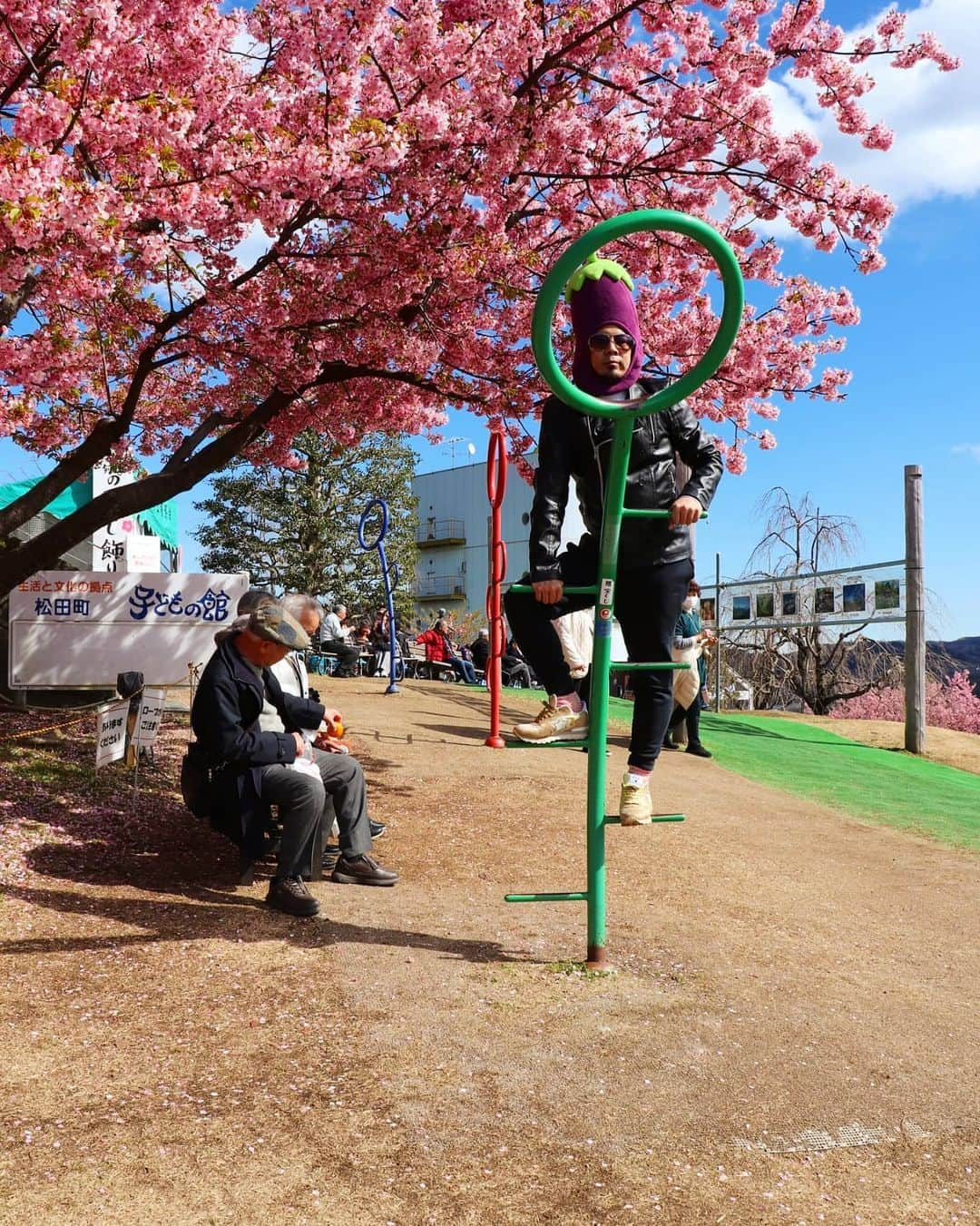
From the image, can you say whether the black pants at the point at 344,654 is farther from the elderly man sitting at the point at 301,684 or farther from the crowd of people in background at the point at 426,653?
the elderly man sitting at the point at 301,684

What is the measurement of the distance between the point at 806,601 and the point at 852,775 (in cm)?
764

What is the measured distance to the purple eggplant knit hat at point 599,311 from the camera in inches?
127

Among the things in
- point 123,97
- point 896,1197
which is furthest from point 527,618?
point 123,97

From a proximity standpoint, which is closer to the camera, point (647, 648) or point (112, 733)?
point (647, 648)

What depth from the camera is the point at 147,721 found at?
626 cm

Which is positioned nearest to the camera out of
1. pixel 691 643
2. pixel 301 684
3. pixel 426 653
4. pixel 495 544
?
pixel 301 684

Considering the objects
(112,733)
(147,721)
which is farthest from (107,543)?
(112,733)

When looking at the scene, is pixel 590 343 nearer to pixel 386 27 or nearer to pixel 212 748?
pixel 212 748

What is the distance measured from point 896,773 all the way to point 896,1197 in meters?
9.20

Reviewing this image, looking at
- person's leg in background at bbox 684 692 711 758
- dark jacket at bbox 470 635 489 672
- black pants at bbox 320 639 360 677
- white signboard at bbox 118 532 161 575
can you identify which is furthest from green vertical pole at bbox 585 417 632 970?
black pants at bbox 320 639 360 677

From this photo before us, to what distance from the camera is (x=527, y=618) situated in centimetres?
337

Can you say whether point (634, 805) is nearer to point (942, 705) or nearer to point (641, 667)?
point (641, 667)

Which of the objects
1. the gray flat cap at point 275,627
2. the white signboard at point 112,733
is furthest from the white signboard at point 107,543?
the gray flat cap at point 275,627

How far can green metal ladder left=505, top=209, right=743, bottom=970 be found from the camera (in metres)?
2.86
